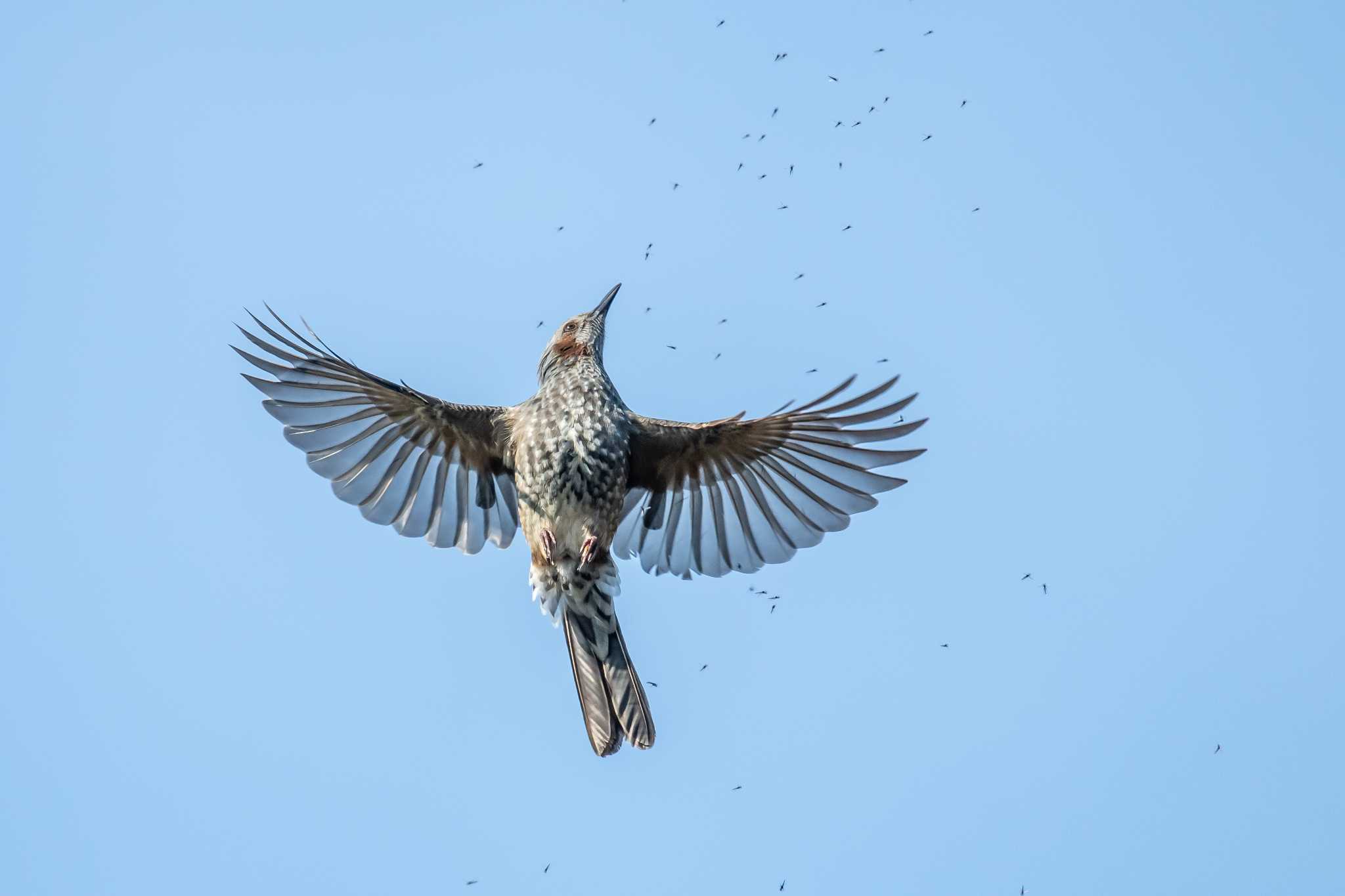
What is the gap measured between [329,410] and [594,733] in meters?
2.58

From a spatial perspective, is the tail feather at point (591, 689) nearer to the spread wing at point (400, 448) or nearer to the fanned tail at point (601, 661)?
the fanned tail at point (601, 661)

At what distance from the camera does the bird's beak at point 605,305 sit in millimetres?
11219

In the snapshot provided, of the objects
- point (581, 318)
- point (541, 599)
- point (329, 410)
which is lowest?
point (541, 599)

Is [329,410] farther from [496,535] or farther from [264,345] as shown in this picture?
[496,535]

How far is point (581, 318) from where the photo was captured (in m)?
11.0

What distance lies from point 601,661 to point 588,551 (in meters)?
0.74

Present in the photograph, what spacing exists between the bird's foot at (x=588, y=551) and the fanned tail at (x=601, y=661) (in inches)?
3.6

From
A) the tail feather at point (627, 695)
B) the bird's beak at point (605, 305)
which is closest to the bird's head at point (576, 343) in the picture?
the bird's beak at point (605, 305)

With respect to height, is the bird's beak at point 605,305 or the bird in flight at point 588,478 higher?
the bird's beak at point 605,305

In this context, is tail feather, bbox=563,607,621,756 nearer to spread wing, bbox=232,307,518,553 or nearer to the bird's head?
spread wing, bbox=232,307,518,553

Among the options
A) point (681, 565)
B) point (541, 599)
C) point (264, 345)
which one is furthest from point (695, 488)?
point (264, 345)

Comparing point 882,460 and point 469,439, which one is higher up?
point 469,439

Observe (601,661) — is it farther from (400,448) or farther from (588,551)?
(400,448)

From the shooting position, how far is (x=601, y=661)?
31.3 ft
